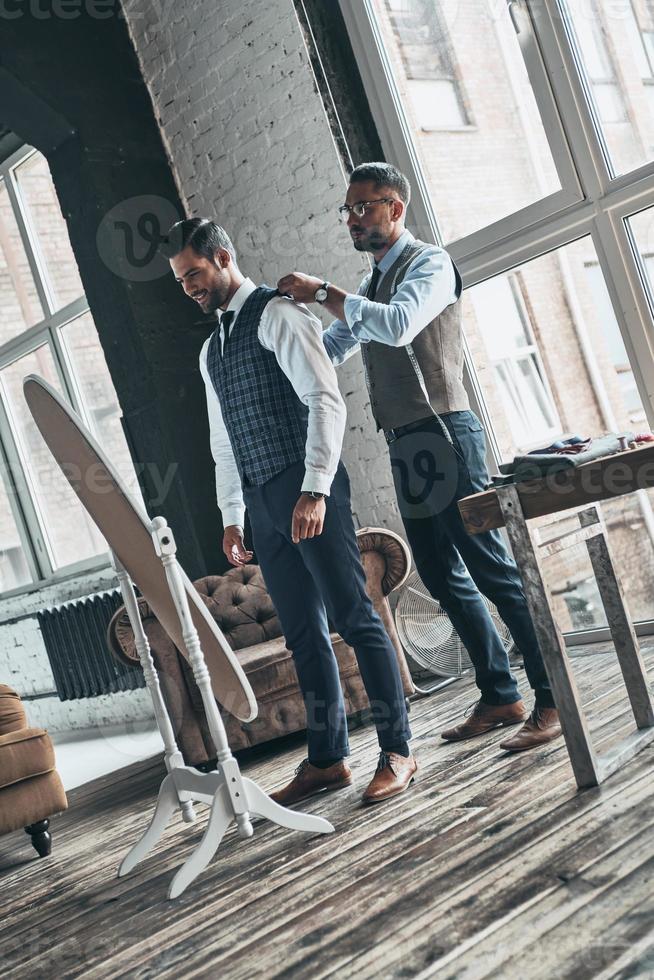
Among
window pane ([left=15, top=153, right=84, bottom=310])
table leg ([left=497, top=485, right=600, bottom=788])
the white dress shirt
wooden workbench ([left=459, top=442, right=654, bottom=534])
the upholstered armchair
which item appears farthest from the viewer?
window pane ([left=15, top=153, right=84, bottom=310])

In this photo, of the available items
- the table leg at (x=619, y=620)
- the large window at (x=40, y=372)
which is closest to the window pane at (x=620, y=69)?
the table leg at (x=619, y=620)

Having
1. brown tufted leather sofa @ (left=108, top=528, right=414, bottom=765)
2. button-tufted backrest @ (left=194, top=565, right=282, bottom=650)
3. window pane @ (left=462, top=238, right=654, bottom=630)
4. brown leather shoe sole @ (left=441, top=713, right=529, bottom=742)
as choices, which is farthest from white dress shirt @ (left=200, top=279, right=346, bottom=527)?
button-tufted backrest @ (left=194, top=565, right=282, bottom=650)

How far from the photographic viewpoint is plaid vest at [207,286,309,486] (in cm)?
254

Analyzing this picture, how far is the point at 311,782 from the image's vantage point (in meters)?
2.66

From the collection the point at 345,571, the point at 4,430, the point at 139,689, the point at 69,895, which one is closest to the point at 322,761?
the point at 345,571

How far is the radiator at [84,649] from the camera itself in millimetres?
5738

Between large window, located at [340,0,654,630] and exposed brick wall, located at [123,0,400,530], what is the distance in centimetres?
34

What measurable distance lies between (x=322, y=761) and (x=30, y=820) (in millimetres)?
1006

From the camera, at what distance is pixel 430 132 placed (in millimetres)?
4082

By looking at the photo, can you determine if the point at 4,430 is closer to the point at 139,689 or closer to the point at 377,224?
the point at 139,689

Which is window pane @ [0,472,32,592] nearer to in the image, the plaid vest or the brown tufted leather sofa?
the brown tufted leather sofa

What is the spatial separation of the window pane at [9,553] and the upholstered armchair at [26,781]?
3.96 m

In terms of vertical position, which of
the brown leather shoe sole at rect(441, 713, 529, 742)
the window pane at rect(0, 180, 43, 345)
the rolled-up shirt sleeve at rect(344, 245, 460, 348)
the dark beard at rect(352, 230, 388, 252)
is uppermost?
the window pane at rect(0, 180, 43, 345)

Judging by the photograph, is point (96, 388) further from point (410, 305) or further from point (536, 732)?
point (536, 732)
